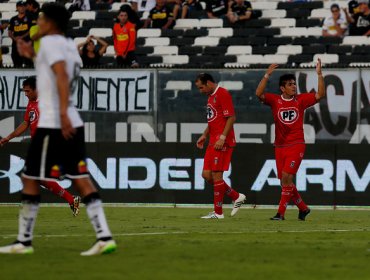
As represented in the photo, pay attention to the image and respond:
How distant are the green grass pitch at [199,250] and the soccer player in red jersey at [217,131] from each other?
0.57 m

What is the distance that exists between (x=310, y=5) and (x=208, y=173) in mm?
11896

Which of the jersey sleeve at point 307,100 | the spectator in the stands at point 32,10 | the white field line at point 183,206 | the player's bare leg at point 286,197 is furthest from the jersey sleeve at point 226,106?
the spectator in the stands at point 32,10

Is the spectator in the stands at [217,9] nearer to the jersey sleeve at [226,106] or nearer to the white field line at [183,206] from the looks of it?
the white field line at [183,206]

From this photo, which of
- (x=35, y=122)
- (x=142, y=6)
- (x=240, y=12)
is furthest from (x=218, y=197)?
(x=142, y=6)

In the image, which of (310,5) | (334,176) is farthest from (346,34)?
(334,176)

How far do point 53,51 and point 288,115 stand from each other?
7911mm

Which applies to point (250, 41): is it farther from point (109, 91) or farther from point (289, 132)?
point (289, 132)

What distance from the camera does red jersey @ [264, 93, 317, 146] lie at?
17.5 m

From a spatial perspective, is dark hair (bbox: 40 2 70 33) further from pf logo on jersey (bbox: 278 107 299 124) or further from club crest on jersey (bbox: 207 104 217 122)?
pf logo on jersey (bbox: 278 107 299 124)

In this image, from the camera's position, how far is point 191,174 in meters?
22.5

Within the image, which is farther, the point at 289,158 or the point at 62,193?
the point at 62,193

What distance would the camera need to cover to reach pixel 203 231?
1427 cm

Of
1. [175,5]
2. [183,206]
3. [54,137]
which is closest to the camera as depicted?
[54,137]

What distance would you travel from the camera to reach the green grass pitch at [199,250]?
9469mm
